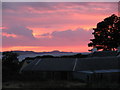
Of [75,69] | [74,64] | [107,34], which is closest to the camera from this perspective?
[75,69]

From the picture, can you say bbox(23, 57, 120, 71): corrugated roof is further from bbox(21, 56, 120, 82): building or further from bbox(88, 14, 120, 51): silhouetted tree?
bbox(88, 14, 120, 51): silhouetted tree

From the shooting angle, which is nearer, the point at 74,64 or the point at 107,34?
the point at 74,64

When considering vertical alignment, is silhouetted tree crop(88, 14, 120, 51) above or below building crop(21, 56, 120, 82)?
above

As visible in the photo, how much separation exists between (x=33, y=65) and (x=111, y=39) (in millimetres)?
32505

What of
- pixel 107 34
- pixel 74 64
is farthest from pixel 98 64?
pixel 107 34

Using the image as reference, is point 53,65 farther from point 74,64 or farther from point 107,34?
point 107,34

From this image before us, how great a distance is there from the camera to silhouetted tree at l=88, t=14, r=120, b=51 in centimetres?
6762

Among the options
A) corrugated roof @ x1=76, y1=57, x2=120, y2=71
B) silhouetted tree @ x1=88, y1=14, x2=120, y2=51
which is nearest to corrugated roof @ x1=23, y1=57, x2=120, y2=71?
corrugated roof @ x1=76, y1=57, x2=120, y2=71

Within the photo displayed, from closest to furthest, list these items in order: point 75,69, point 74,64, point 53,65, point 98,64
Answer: point 75,69 → point 98,64 → point 74,64 → point 53,65

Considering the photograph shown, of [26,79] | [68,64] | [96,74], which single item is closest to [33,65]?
[68,64]

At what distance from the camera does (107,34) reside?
228ft

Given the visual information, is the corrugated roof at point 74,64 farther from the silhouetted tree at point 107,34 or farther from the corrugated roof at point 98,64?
the silhouetted tree at point 107,34

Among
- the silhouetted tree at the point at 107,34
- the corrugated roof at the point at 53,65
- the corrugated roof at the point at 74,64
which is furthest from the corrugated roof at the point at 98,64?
the silhouetted tree at the point at 107,34

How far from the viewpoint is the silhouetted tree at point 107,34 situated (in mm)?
67625
